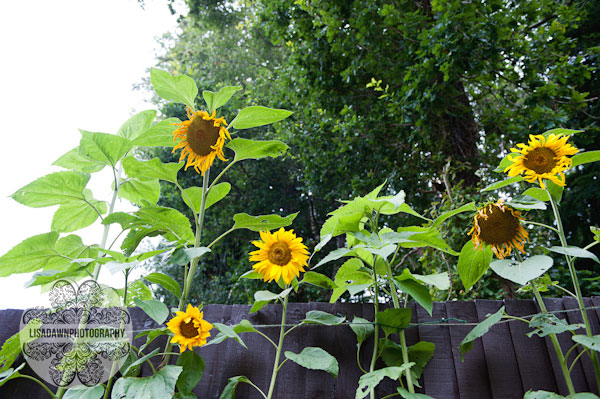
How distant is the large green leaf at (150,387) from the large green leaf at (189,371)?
0.10 metres

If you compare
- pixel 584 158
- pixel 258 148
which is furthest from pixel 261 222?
pixel 584 158

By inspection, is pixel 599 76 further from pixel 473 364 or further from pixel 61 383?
pixel 61 383

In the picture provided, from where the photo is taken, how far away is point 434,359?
3.48 feet

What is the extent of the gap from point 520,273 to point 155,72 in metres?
1.05

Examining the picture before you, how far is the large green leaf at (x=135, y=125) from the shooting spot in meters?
1.20

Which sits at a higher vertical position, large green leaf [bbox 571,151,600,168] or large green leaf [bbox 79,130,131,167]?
large green leaf [bbox 79,130,131,167]

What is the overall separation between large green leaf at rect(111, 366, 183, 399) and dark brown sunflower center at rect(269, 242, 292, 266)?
1.09ft

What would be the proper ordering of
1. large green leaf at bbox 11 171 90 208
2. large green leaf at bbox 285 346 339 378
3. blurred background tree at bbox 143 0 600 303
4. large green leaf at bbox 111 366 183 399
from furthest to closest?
1. blurred background tree at bbox 143 0 600 303
2. large green leaf at bbox 11 171 90 208
3. large green leaf at bbox 285 346 339 378
4. large green leaf at bbox 111 366 183 399

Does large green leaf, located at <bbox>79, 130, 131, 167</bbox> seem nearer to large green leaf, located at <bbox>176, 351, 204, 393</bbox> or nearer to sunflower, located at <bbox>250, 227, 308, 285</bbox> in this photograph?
sunflower, located at <bbox>250, 227, 308, 285</bbox>

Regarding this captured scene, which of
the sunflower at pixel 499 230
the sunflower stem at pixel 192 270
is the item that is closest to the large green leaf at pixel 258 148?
the sunflower stem at pixel 192 270

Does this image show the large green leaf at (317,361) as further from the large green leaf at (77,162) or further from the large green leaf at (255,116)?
the large green leaf at (77,162)

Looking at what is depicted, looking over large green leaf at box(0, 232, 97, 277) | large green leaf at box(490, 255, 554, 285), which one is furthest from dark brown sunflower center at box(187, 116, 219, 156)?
large green leaf at box(490, 255, 554, 285)

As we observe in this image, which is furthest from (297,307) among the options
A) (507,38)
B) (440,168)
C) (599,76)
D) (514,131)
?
(599,76)

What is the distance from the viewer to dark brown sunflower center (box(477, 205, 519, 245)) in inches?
37.9
